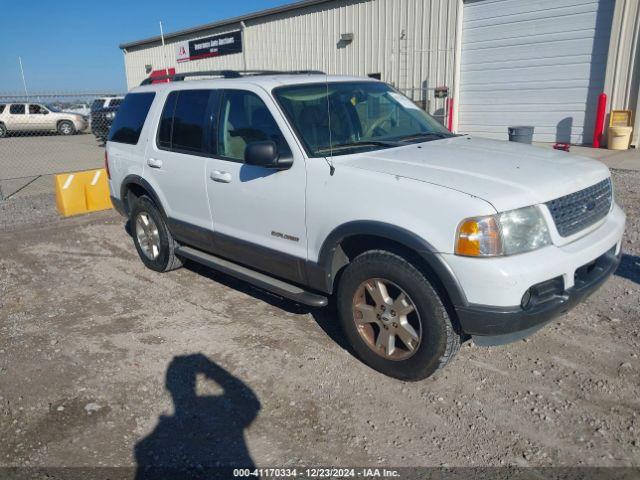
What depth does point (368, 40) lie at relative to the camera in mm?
17453

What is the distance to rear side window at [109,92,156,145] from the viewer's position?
18.0 feet

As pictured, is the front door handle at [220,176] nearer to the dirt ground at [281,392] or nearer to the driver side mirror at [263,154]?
the driver side mirror at [263,154]

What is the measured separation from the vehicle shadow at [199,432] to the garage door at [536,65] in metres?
12.5

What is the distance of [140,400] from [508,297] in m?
2.35

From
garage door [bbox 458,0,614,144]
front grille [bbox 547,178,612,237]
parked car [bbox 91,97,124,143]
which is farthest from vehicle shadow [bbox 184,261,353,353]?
parked car [bbox 91,97,124,143]

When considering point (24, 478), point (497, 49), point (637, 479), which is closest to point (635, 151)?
point (497, 49)

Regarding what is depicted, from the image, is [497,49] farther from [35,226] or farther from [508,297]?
[508,297]

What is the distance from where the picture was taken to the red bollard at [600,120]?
12.2m

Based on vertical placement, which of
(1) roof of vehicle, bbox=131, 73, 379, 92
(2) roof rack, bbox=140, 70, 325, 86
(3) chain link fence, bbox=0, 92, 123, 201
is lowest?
(3) chain link fence, bbox=0, 92, 123, 201

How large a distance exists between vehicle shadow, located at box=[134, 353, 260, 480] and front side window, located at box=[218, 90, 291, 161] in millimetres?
1705

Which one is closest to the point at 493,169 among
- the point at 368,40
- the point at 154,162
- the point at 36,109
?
the point at 154,162

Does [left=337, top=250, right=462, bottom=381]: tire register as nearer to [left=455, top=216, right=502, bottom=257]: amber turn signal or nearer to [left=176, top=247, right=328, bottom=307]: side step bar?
[left=176, top=247, right=328, bottom=307]: side step bar

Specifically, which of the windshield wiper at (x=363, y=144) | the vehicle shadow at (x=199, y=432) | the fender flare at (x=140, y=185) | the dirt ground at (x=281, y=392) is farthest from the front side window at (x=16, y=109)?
the windshield wiper at (x=363, y=144)

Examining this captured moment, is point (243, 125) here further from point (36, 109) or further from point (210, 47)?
point (36, 109)
